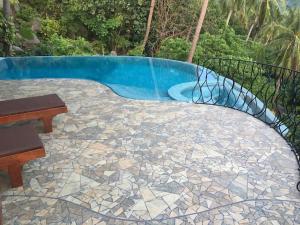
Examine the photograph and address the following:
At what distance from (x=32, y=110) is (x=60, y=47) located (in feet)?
25.5

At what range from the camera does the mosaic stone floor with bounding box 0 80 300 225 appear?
3.06 metres

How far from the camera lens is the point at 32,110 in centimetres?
423

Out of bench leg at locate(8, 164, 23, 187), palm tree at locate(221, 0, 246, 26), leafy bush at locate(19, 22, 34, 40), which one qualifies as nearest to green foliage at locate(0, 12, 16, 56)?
leafy bush at locate(19, 22, 34, 40)

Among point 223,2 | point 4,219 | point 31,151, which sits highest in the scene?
point 223,2

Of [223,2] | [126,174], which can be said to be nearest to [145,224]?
[126,174]

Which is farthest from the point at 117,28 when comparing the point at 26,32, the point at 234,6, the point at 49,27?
the point at 234,6

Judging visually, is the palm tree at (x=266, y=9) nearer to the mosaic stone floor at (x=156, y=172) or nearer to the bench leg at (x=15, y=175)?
the mosaic stone floor at (x=156, y=172)

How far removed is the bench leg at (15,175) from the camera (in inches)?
126

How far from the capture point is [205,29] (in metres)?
15.4

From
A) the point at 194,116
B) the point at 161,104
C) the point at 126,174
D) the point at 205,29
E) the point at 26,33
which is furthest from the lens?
the point at 205,29

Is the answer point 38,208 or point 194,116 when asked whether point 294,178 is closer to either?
point 194,116

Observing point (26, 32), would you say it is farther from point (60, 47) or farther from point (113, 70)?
point (113, 70)

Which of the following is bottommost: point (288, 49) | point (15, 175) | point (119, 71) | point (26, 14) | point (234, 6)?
point (119, 71)

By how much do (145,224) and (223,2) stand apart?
2388cm
